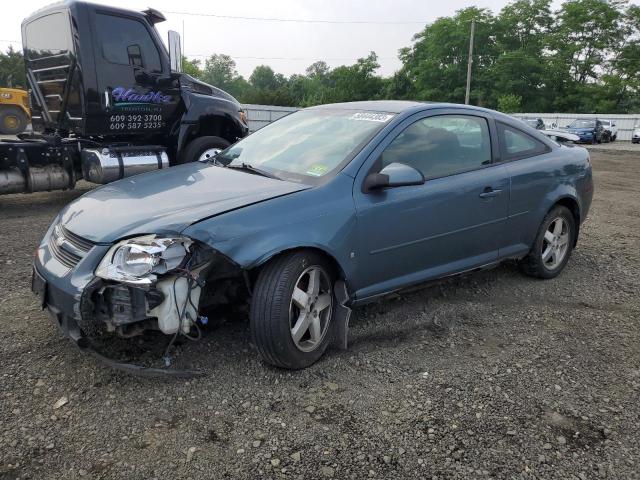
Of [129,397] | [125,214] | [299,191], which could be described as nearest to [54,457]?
[129,397]

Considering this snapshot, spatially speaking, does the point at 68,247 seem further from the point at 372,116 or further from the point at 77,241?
the point at 372,116

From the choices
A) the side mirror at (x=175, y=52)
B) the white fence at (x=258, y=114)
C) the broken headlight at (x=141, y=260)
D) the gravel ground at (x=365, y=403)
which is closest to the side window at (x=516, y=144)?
the gravel ground at (x=365, y=403)

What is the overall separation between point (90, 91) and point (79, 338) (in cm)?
506

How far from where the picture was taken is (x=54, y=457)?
2.38 metres

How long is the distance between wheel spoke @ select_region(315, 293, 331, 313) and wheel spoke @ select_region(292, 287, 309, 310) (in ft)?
0.38

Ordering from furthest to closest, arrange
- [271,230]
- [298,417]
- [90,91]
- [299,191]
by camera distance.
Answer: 1. [90,91]
2. [299,191]
3. [271,230]
4. [298,417]

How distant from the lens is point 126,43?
23.4 feet

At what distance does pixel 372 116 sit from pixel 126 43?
4.71 m

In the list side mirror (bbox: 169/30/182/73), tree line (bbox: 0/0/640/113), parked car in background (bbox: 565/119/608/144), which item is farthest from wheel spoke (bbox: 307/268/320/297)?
tree line (bbox: 0/0/640/113)

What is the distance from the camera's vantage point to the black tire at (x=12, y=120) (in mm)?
18656

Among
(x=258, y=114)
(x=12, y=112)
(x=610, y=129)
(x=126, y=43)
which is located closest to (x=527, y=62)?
(x=610, y=129)

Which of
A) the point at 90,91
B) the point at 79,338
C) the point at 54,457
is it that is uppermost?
the point at 90,91

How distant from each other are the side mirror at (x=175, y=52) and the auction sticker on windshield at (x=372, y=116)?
422cm

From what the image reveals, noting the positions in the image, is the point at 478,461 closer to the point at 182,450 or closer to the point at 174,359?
the point at 182,450
